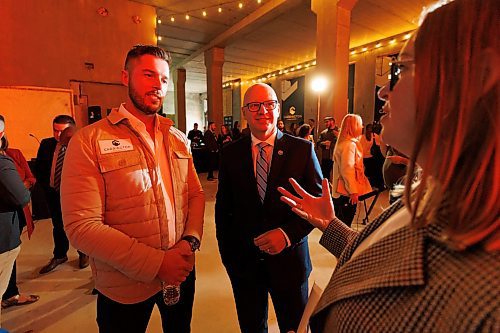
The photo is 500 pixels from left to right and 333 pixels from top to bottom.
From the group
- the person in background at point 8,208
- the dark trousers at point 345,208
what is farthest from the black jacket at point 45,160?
the dark trousers at point 345,208

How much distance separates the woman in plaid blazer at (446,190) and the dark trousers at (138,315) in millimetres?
1001

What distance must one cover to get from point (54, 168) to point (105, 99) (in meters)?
4.07

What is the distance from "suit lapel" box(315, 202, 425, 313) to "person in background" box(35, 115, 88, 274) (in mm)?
3083

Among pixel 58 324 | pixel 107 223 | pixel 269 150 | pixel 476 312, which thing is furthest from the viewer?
pixel 58 324

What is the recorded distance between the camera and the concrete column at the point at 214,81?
990 centimetres

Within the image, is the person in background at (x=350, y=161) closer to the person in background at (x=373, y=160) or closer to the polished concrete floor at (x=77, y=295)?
the polished concrete floor at (x=77, y=295)

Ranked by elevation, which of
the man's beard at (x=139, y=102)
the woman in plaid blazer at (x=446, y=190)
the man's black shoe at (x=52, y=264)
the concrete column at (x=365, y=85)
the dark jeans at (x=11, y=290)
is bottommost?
the man's black shoe at (x=52, y=264)

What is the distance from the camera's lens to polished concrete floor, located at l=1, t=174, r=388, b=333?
→ 80.4 inches

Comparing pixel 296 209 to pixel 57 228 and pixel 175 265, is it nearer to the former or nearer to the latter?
pixel 175 265

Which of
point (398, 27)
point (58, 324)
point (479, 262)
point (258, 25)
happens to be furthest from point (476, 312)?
point (398, 27)

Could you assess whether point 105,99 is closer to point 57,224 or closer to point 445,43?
point 57,224

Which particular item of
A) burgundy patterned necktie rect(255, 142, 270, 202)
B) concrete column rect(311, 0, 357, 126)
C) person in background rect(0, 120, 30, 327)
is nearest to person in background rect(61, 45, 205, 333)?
burgundy patterned necktie rect(255, 142, 270, 202)

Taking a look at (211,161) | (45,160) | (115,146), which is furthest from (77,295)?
(211,161)

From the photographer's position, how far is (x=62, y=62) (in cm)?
569
